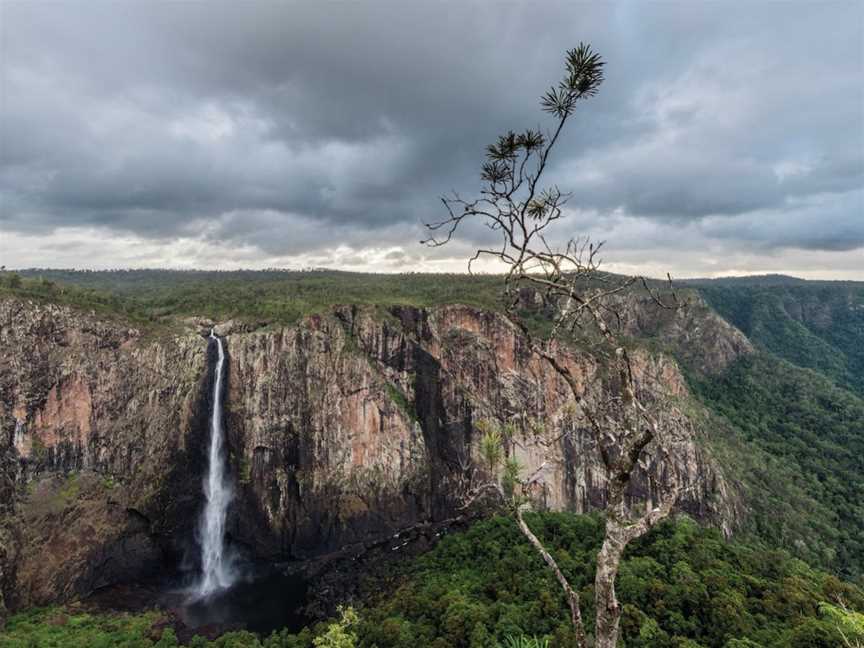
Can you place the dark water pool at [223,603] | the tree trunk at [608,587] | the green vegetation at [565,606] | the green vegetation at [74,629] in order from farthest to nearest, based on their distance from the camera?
the dark water pool at [223,603] < the green vegetation at [74,629] < the green vegetation at [565,606] < the tree trunk at [608,587]

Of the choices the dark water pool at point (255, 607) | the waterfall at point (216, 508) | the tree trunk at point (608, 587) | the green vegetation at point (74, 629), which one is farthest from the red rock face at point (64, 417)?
the tree trunk at point (608, 587)

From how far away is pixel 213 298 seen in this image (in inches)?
1966

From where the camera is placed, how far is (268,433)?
39781 millimetres

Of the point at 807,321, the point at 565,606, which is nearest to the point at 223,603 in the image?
the point at 565,606

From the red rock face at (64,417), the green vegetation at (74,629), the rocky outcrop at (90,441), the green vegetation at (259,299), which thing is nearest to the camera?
the green vegetation at (74,629)

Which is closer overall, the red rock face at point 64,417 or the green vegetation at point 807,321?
the red rock face at point 64,417

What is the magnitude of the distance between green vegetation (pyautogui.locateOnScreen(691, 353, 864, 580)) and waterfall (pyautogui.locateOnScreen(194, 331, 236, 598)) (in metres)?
47.7

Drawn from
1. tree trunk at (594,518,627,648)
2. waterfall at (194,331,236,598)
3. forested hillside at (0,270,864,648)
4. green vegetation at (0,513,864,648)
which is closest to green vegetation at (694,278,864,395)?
forested hillside at (0,270,864,648)

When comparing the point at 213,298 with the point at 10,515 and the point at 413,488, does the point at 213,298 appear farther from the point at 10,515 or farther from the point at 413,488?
the point at 413,488

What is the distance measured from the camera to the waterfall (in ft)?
114

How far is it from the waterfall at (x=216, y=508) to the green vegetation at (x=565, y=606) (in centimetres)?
692

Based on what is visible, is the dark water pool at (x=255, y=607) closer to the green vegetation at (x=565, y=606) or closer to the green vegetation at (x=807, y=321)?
the green vegetation at (x=565, y=606)

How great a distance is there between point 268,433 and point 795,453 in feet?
194

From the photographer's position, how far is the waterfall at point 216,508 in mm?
34744
